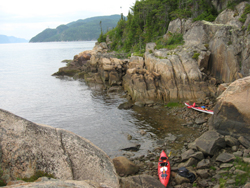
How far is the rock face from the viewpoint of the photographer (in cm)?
702

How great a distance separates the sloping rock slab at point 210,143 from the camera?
17.1 metres

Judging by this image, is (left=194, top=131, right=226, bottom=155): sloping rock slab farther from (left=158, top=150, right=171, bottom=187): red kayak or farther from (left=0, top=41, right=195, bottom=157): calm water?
(left=0, top=41, right=195, bottom=157): calm water

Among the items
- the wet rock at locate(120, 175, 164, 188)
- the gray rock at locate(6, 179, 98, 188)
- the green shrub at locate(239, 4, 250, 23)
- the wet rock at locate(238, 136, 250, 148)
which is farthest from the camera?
the green shrub at locate(239, 4, 250, 23)

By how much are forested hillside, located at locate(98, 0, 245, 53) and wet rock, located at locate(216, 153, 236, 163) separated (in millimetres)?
32848

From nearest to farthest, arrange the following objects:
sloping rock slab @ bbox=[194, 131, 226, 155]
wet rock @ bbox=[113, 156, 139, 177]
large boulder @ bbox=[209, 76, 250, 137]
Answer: wet rock @ bbox=[113, 156, 139, 177], sloping rock slab @ bbox=[194, 131, 226, 155], large boulder @ bbox=[209, 76, 250, 137]

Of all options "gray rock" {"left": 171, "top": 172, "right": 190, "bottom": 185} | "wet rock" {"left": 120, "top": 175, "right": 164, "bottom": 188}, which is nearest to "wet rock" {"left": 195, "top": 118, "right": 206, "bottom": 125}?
"gray rock" {"left": 171, "top": 172, "right": 190, "bottom": 185}

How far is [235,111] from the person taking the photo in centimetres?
1862

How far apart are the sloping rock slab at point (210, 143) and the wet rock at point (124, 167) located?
20.2 feet

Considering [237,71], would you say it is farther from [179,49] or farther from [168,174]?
[168,174]

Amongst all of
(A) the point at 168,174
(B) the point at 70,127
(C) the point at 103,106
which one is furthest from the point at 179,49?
(A) the point at 168,174

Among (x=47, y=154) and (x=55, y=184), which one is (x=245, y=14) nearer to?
(x=47, y=154)

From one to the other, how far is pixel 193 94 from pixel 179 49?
10.2 m

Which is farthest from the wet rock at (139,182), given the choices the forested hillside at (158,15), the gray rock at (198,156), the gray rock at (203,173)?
the forested hillside at (158,15)

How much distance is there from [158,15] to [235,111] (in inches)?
1745
